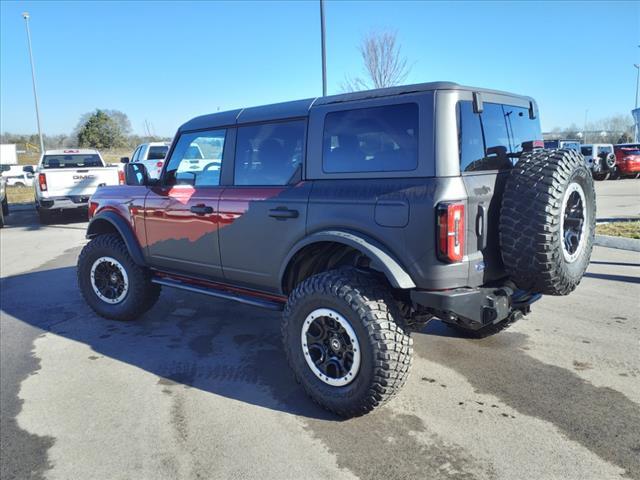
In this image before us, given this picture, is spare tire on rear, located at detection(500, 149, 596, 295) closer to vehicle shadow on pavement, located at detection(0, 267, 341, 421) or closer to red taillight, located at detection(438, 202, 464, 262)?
red taillight, located at detection(438, 202, 464, 262)

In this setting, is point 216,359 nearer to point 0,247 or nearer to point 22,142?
point 0,247

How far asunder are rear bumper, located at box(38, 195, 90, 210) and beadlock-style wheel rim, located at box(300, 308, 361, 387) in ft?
37.1

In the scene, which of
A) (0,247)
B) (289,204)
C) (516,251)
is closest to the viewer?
(516,251)

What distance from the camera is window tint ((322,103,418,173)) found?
3.11 metres

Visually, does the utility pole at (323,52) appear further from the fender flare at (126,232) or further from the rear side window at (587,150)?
the rear side window at (587,150)

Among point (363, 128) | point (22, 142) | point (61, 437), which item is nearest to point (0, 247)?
point (61, 437)

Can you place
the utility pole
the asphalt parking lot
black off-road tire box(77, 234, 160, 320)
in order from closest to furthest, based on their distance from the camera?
the asphalt parking lot → black off-road tire box(77, 234, 160, 320) → the utility pole

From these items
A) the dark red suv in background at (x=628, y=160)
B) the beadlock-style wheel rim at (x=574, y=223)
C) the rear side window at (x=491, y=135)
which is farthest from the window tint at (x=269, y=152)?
the dark red suv in background at (x=628, y=160)

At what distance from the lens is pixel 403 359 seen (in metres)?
3.11

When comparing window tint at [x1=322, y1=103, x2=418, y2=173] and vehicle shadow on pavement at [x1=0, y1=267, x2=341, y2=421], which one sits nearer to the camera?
window tint at [x1=322, y1=103, x2=418, y2=173]

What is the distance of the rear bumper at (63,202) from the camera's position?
42.0ft

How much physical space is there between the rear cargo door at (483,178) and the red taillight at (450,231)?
0.09 metres

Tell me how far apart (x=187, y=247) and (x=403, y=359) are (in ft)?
7.52

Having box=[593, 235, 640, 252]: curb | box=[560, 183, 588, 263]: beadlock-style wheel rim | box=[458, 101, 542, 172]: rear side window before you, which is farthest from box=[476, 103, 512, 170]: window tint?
box=[593, 235, 640, 252]: curb
